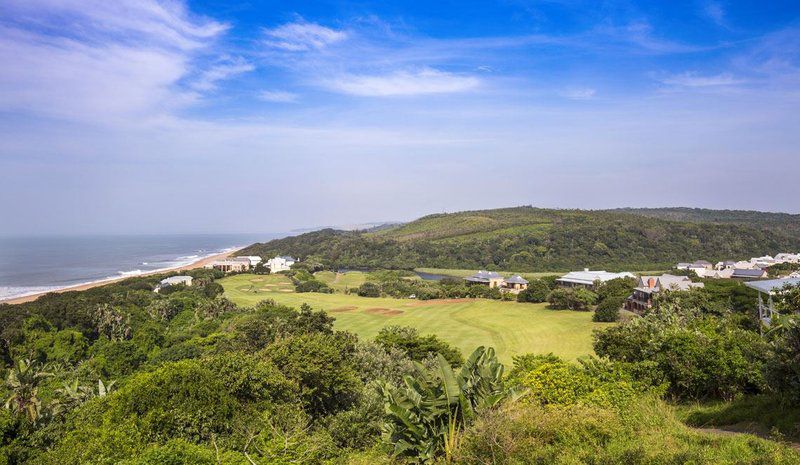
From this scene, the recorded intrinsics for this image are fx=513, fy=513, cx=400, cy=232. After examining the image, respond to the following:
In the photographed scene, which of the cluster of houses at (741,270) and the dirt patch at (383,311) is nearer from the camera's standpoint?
the dirt patch at (383,311)

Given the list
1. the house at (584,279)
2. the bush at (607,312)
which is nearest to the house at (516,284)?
the house at (584,279)

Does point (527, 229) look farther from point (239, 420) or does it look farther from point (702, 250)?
point (239, 420)

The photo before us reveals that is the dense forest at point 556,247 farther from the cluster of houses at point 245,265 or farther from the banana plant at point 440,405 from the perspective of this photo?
the banana plant at point 440,405

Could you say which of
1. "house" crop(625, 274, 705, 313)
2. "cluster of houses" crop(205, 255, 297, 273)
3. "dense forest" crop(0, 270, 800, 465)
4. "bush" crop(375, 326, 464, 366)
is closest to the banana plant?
"dense forest" crop(0, 270, 800, 465)

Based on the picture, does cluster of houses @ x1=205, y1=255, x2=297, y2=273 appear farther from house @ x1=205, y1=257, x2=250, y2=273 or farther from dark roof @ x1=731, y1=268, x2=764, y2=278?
dark roof @ x1=731, y1=268, x2=764, y2=278

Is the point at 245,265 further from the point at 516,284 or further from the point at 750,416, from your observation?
the point at 750,416

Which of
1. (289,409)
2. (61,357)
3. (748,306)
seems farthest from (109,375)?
(748,306)
